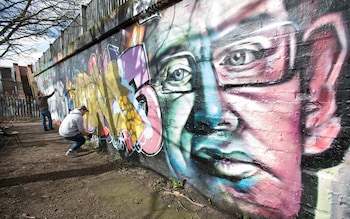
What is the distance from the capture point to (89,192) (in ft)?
11.7

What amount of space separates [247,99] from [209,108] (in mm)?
576

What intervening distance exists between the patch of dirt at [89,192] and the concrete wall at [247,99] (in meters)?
0.31

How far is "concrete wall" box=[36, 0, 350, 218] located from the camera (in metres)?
1.92

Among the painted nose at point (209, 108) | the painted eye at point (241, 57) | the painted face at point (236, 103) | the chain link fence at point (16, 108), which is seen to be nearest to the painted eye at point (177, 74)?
the painted face at point (236, 103)

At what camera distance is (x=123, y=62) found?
184 inches

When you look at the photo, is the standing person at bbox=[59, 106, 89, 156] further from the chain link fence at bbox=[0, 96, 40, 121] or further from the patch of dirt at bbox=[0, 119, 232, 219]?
the chain link fence at bbox=[0, 96, 40, 121]

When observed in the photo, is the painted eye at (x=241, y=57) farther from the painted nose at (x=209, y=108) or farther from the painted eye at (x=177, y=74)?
the painted eye at (x=177, y=74)

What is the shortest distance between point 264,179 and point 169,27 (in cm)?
251

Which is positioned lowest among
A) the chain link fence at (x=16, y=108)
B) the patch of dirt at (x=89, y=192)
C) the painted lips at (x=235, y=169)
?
the patch of dirt at (x=89, y=192)

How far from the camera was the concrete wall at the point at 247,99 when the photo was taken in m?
1.92

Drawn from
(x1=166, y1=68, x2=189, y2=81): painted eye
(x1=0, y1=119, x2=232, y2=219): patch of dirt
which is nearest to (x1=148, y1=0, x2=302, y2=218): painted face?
(x1=166, y1=68, x2=189, y2=81): painted eye

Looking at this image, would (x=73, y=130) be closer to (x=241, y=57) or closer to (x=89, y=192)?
(x=89, y=192)

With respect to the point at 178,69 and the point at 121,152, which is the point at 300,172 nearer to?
the point at 178,69

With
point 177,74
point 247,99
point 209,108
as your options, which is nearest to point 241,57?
point 247,99
